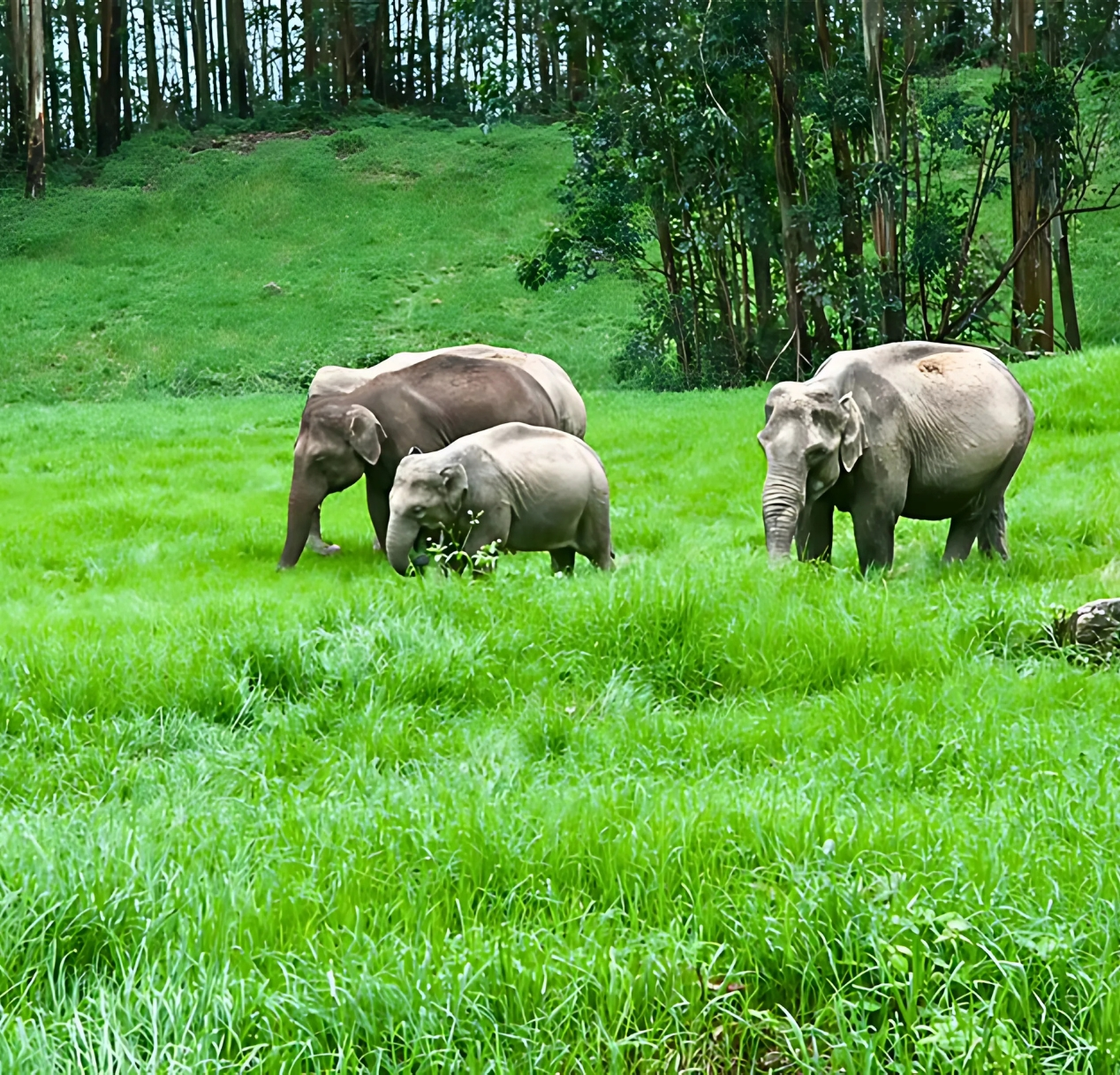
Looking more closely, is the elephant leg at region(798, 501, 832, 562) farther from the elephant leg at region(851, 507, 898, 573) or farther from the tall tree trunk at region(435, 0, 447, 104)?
the tall tree trunk at region(435, 0, 447, 104)

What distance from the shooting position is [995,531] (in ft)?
27.3

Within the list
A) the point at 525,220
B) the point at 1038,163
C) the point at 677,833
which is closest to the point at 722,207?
the point at 1038,163

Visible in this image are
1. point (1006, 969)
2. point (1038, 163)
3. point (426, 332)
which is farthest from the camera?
point (426, 332)

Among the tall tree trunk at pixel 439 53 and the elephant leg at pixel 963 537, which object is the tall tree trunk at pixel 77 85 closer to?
the tall tree trunk at pixel 439 53

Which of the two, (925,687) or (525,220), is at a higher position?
(525,220)

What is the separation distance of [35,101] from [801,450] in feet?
117

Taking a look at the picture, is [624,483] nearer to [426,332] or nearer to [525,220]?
[426,332]

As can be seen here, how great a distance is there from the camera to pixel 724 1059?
8.71 ft

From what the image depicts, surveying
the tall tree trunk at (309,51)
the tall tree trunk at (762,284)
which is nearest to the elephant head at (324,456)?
the tall tree trunk at (762,284)

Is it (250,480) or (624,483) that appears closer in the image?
(624,483)

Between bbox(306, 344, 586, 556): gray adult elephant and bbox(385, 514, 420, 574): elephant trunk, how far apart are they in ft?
Answer: 8.50

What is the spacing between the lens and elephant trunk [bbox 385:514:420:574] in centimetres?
760

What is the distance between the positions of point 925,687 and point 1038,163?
17.5 m

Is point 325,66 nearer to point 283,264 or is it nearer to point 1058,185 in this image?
point 283,264
